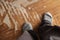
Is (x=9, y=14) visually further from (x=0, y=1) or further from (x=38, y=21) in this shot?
(x=38, y=21)

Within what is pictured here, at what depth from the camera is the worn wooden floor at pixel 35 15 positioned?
4.04 feet

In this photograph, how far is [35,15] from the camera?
130 cm

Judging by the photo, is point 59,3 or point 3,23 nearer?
point 3,23

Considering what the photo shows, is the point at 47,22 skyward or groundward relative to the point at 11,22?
groundward

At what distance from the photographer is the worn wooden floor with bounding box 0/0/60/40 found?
1.23 metres

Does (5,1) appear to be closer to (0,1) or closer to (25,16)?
(0,1)

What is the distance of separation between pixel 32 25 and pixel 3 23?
0.83ft

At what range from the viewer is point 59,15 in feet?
4.34

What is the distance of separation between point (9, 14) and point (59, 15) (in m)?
0.45

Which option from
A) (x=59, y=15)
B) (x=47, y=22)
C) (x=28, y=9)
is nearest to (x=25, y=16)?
(x=28, y=9)

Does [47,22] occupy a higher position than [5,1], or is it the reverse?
[5,1]

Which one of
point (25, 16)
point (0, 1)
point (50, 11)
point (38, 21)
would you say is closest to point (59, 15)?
point (50, 11)

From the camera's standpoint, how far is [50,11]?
4.34 ft

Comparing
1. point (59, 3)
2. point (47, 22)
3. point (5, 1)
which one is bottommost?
point (47, 22)
